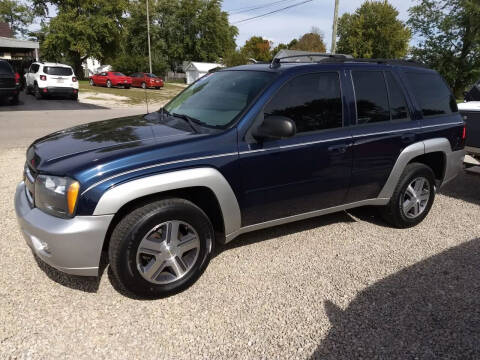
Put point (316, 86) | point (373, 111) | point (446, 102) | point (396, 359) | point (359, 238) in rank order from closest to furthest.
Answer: point (396, 359), point (316, 86), point (373, 111), point (359, 238), point (446, 102)

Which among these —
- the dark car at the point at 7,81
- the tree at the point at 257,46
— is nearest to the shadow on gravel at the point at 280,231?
the dark car at the point at 7,81

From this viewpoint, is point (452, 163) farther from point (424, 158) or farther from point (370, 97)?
point (370, 97)

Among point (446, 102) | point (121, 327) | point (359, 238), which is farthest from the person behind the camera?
Result: point (446, 102)

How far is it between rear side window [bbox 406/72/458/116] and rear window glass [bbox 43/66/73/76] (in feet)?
58.3

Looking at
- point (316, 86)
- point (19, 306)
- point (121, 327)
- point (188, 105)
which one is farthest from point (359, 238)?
point (19, 306)

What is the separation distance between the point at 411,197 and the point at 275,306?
2265mm

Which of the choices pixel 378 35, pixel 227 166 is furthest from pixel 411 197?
pixel 378 35

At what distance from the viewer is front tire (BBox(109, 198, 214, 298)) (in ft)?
8.59

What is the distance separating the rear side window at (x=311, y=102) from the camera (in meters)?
3.18

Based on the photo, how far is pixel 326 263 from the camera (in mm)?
3480

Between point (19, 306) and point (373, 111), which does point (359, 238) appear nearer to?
point (373, 111)

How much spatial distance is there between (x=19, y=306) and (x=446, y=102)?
15.5 feet

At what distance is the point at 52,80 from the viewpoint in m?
17.7

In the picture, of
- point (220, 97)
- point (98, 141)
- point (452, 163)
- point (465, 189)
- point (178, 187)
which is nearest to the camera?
point (178, 187)
